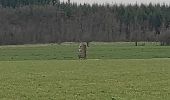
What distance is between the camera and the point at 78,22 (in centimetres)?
17550

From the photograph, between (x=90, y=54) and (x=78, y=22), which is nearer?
(x=90, y=54)

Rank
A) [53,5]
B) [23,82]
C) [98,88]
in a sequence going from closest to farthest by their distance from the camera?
[98,88] → [23,82] → [53,5]

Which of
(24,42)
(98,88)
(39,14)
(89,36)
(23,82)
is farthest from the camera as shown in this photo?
(39,14)

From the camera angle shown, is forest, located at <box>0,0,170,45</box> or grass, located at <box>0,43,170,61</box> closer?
grass, located at <box>0,43,170,61</box>

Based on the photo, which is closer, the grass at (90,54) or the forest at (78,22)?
the grass at (90,54)

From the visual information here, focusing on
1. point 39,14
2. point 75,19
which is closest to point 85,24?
point 75,19

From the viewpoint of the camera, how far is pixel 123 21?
17812 cm

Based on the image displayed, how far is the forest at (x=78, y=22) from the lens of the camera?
15938 cm

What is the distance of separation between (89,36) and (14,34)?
88.7ft

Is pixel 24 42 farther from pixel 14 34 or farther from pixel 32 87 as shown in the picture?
pixel 32 87

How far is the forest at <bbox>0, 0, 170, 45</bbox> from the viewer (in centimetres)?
15938

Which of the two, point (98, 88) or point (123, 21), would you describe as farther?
point (123, 21)

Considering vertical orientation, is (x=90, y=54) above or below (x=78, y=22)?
above

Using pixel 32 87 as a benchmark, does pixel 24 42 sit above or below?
below
